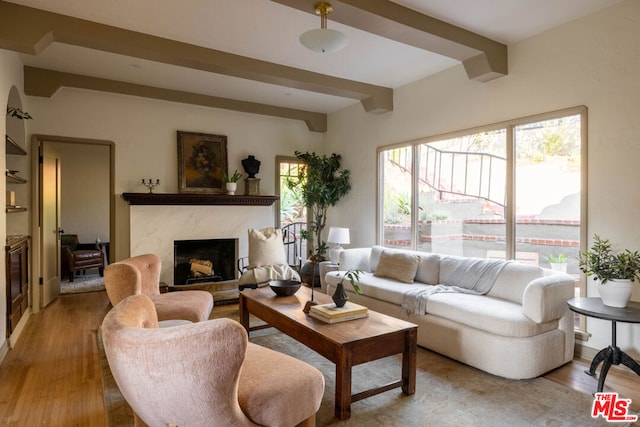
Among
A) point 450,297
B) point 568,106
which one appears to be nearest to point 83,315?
point 450,297

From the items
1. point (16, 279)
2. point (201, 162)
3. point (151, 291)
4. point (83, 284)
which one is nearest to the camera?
point (151, 291)

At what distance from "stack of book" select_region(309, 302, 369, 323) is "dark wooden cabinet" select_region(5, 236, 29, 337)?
278 centimetres

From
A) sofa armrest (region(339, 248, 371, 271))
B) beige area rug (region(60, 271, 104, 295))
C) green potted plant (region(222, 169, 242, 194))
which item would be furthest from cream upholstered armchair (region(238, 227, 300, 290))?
beige area rug (region(60, 271, 104, 295))

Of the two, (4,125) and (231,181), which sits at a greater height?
(4,125)

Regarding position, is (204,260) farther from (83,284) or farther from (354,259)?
(354,259)

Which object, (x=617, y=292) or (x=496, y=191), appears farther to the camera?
(x=496, y=191)

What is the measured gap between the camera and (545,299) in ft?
9.40

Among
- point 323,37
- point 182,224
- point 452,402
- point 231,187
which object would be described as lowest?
point 452,402

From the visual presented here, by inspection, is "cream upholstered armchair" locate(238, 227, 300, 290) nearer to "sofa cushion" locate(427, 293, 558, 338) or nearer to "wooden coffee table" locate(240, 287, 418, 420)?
"wooden coffee table" locate(240, 287, 418, 420)

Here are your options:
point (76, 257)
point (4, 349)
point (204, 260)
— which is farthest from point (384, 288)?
point (76, 257)

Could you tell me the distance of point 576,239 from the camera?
140 inches

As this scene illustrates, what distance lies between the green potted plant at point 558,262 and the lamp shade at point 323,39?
110 inches

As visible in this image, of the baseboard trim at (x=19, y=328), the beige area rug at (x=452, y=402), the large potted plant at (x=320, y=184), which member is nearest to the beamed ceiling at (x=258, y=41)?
the large potted plant at (x=320, y=184)

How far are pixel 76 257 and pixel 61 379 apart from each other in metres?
4.35
